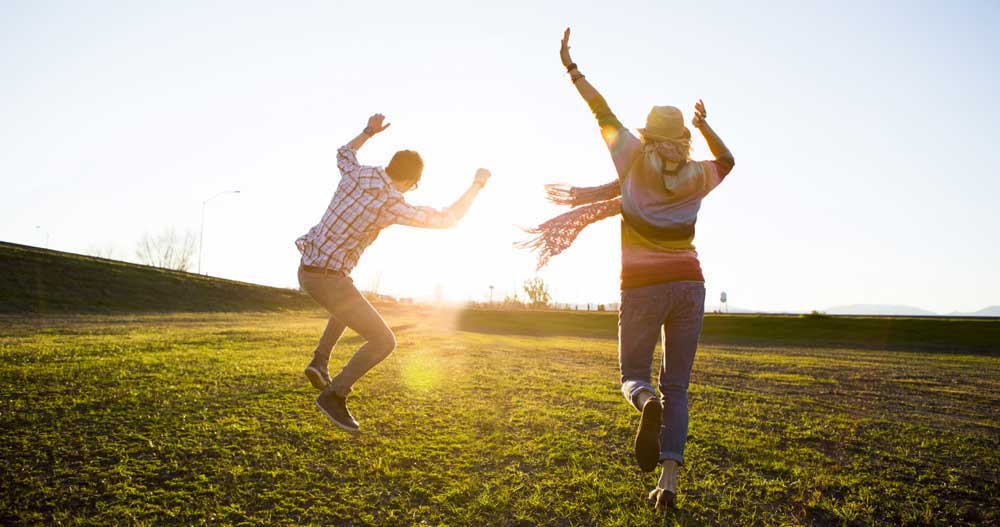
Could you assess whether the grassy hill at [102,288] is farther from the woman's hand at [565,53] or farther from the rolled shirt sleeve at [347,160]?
the woman's hand at [565,53]

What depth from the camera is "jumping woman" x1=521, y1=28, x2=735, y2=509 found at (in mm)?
3516

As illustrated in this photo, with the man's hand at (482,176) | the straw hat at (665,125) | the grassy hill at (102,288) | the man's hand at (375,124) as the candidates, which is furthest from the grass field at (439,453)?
the grassy hill at (102,288)

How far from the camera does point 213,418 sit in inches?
219

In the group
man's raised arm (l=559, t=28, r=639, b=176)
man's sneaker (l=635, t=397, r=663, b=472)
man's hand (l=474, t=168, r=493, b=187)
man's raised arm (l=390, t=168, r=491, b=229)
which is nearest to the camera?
man's sneaker (l=635, t=397, r=663, b=472)

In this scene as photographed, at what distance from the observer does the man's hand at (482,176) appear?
4.36 meters

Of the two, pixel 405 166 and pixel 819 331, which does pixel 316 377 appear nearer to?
pixel 405 166

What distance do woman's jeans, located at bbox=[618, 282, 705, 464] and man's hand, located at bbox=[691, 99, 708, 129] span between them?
4.01 ft

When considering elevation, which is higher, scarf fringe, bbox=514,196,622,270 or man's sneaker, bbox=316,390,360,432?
scarf fringe, bbox=514,196,622,270

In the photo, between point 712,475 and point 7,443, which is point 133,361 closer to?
point 7,443

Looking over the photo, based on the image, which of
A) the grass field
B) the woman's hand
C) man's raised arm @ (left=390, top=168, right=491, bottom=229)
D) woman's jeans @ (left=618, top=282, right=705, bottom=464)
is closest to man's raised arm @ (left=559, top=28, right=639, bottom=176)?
the woman's hand

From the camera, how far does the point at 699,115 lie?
3.89 metres

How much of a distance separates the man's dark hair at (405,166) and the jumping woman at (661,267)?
1.61 metres

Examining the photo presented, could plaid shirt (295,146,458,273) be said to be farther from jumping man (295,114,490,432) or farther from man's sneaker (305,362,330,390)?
man's sneaker (305,362,330,390)

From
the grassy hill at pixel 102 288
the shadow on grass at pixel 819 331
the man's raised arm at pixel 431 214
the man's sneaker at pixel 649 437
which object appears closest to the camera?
the man's sneaker at pixel 649 437
